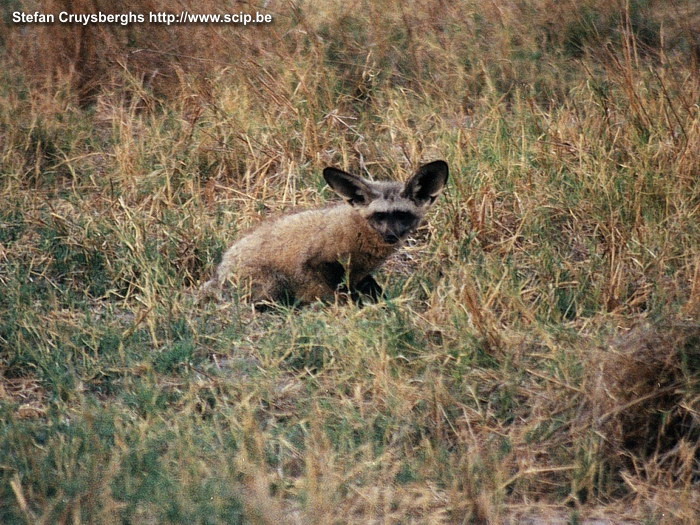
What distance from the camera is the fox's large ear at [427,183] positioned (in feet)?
16.8

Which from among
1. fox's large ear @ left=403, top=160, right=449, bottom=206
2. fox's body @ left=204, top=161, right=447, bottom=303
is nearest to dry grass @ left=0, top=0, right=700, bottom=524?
fox's body @ left=204, top=161, right=447, bottom=303

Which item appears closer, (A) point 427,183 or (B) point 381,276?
(A) point 427,183

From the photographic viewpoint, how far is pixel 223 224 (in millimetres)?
5789

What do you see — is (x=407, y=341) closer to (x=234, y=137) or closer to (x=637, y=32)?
(x=234, y=137)

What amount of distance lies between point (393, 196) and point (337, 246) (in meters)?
0.40

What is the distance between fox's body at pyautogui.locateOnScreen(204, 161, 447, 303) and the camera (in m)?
5.09

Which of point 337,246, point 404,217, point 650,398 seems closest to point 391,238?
point 404,217

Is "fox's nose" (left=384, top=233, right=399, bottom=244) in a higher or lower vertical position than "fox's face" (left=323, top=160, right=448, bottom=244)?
lower

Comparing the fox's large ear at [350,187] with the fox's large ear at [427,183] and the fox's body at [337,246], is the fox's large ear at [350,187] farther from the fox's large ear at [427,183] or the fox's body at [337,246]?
the fox's large ear at [427,183]

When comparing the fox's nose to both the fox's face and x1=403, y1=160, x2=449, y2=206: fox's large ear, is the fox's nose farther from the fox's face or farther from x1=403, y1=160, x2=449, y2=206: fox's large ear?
x1=403, y1=160, x2=449, y2=206: fox's large ear

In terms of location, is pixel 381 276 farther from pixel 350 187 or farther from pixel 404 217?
pixel 350 187

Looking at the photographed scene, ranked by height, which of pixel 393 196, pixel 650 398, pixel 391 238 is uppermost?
pixel 393 196

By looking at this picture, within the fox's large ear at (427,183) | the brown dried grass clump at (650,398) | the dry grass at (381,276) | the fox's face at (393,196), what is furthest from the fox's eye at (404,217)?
the brown dried grass clump at (650,398)

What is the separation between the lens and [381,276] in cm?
546
